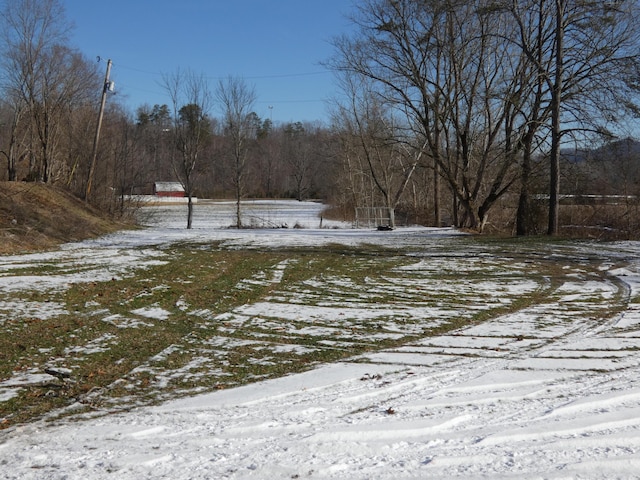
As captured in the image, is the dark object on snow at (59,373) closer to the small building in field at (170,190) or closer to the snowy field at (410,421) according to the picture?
the snowy field at (410,421)

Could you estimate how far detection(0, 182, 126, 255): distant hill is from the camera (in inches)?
635

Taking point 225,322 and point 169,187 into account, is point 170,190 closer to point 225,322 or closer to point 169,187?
point 169,187

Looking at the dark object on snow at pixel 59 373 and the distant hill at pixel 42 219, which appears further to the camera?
the distant hill at pixel 42 219

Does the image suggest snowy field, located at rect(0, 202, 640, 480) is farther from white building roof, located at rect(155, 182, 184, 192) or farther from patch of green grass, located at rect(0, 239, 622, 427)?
white building roof, located at rect(155, 182, 184, 192)

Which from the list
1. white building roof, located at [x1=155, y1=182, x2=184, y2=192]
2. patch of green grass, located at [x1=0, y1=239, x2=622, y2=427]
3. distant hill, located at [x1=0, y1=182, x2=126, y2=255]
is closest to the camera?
patch of green grass, located at [x1=0, y1=239, x2=622, y2=427]

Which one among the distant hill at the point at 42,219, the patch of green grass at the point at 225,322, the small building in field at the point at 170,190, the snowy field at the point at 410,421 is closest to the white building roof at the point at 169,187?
the small building in field at the point at 170,190

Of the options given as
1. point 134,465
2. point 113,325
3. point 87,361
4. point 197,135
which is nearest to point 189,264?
point 113,325

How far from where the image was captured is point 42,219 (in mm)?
19094

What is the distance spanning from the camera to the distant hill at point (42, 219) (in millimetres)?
16141

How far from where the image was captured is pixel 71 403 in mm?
4371

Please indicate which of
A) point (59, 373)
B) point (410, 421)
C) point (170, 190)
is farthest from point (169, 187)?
point (410, 421)

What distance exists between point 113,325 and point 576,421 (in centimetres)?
528

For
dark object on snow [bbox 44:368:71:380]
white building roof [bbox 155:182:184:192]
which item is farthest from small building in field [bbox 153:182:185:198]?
dark object on snow [bbox 44:368:71:380]

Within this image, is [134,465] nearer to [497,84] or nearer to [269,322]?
[269,322]
